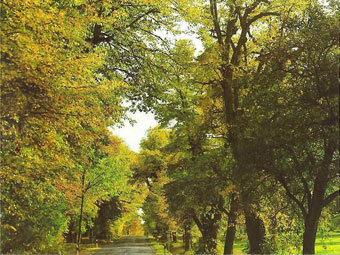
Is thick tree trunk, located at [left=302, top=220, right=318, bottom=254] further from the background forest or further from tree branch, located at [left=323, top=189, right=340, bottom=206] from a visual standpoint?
tree branch, located at [left=323, top=189, right=340, bottom=206]

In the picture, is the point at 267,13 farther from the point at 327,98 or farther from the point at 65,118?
the point at 65,118

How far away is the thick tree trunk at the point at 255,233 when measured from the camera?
14.6 meters

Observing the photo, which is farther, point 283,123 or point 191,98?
point 191,98

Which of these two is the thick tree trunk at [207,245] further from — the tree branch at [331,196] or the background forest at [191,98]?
the tree branch at [331,196]

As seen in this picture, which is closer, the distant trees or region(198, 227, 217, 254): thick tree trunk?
the distant trees

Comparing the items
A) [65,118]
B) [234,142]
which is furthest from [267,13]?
[65,118]

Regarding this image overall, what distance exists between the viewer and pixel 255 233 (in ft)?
49.0

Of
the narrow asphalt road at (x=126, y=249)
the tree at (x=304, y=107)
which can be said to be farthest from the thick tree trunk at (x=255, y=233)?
the narrow asphalt road at (x=126, y=249)

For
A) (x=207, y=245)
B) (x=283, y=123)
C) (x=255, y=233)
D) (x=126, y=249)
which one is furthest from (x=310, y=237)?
(x=126, y=249)

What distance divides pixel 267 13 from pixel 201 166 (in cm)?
646

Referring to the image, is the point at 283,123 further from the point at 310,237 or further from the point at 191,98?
the point at 191,98

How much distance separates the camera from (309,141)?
28.6ft

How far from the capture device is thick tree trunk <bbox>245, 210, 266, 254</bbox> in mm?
14562

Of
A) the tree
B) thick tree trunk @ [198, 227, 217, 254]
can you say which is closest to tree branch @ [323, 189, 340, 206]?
the tree
